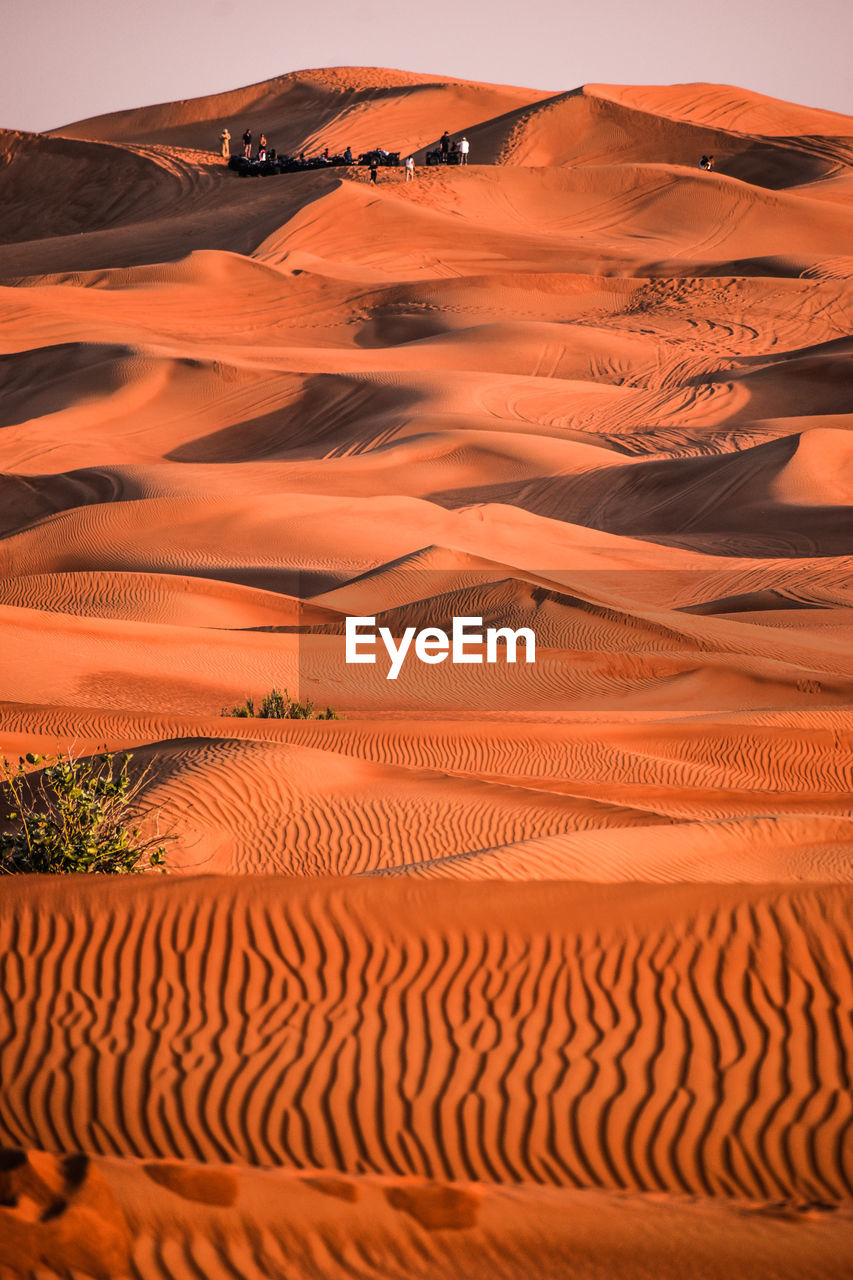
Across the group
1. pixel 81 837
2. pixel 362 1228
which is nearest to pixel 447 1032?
pixel 362 1228

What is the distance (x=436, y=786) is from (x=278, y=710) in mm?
2776

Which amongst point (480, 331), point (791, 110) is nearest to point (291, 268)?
point (480, 331)

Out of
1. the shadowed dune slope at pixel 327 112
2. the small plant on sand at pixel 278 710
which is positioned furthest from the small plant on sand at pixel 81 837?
the shadowed dune slope at pixel 327 112

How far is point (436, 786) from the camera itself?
760 centimetres

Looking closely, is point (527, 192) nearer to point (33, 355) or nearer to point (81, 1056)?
point (33, 355)

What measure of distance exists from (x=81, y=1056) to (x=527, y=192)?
46.6 meters

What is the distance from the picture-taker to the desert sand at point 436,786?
3.18 m

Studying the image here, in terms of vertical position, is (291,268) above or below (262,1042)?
above

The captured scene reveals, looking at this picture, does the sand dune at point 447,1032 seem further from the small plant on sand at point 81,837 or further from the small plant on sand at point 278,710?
the small plant on sand at point 278,710

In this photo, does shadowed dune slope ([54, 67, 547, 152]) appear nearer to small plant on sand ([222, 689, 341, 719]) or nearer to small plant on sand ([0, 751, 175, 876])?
small plant on sand ([222, 689, 341, 719])

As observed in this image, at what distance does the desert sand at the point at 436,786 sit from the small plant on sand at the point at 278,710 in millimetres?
502

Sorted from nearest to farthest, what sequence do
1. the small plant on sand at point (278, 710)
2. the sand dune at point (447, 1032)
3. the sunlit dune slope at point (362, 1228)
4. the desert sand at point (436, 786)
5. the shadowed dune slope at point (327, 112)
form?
1. the sunlit dune slope at point (362, 1228)
2. the desert sand at point (436, 786)
3. the sand dune at point (447, 1032)
4. the small plant on sand at point (278, 710)
5. the shadowed dune slope at point (327, 112)

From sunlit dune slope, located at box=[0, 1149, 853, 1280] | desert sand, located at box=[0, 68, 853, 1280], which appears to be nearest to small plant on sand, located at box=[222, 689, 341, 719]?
desert sand, located at box=[0, 68, 853, 1280]

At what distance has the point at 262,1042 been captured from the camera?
3.61m
